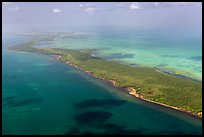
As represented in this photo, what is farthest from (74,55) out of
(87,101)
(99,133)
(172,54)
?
(99,133)

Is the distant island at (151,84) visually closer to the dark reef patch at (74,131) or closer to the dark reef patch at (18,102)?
the dark reef patch at (74,131)

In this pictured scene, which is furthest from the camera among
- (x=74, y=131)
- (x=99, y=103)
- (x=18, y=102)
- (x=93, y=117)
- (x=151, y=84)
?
(x=151, y=84)

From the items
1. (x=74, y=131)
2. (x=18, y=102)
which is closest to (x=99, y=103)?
(x=74, y=131)

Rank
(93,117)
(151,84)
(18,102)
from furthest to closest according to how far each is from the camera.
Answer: (151,84) → (18,102) → (93,117)

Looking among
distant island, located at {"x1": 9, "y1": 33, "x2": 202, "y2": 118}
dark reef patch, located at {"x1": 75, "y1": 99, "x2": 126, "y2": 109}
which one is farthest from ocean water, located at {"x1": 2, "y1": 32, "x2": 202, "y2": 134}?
distant island, located at {"x1": 9, "y1": 33, "x2": 202, "y2": 118}

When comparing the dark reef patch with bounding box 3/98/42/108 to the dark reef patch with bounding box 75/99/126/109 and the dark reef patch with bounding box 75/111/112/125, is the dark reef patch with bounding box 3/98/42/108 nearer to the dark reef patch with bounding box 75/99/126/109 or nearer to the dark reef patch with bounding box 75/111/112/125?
the dark reef patch with bounding box 75/99/126/109

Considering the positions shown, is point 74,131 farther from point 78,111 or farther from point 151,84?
point 151,84
